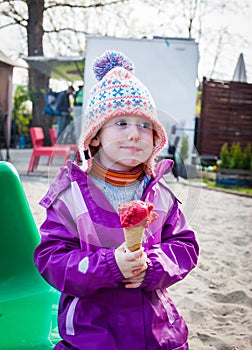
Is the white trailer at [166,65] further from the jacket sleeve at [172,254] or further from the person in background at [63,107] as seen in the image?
the jacket sleeve at [172,254]

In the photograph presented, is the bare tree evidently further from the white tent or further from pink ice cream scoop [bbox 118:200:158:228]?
pink ice cream scoop [bbox 118:200:158:228]

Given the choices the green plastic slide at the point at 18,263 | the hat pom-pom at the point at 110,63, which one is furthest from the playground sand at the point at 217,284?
the green plastic slide at the point at 18,263

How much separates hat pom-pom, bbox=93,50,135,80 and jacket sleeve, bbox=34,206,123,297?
0.46 metres

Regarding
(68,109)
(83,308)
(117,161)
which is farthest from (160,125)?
(68,109)

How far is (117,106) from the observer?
4.13ft

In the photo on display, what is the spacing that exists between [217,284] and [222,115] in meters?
10.4

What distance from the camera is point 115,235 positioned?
122 centimetres

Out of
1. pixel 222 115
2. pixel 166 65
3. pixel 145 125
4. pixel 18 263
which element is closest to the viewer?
pixel 145 125

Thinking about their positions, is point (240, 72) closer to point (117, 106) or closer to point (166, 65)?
point (166, 65)

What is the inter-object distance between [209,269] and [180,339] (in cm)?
211

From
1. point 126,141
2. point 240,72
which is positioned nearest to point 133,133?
point 126,141

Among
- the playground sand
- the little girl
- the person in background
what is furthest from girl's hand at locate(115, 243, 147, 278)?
the person in background

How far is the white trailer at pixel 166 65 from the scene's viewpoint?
9164mm

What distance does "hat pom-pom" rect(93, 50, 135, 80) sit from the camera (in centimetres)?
144
